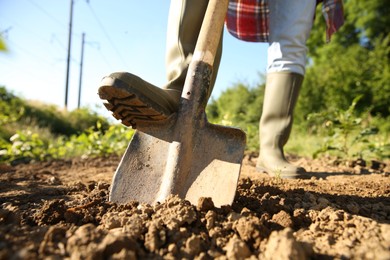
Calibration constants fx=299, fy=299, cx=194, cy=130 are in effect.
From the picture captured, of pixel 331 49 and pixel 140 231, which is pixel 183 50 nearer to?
pixel 140 231

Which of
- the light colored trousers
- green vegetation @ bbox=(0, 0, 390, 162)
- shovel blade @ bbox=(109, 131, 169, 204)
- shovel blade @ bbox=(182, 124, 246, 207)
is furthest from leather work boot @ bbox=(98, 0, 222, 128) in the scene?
green vegetation @ bbox=(0, 0, 390, 162)

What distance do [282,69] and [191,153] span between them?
1.15 meters

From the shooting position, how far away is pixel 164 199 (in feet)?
3.94

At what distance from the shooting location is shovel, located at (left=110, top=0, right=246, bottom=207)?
4.15ft

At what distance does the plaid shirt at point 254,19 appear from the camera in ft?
8.96

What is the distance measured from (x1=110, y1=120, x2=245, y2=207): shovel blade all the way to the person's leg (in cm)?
86

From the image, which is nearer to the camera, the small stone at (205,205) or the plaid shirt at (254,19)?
the small stone at (205,205)

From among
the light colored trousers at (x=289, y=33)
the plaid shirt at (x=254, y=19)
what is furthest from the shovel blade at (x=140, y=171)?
the plaid shirt at (x=254, y=19)

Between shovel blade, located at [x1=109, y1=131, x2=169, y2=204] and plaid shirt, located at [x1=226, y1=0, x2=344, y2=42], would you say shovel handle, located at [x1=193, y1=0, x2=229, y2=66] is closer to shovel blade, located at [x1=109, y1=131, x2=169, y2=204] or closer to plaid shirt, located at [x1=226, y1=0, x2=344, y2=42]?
shovel blade, located at [x1=109, y1=131, x2=169, y2=204]

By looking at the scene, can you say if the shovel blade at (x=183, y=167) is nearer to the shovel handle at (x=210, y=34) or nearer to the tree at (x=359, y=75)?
the shovel handle at (x=210, y=34)

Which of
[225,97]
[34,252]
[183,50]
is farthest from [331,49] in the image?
[34,252]

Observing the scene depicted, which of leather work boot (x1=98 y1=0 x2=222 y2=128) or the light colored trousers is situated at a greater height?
the light colored trousers

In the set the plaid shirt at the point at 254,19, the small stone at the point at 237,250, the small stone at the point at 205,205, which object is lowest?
the small stone at the point at 237,250

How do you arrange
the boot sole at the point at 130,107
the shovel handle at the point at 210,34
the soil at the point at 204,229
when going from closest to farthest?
the soil at the point at 204,229
the boot sole at the point at 130,107
the shovel handle at the point at 210,34
